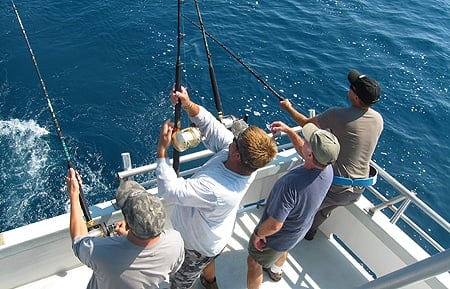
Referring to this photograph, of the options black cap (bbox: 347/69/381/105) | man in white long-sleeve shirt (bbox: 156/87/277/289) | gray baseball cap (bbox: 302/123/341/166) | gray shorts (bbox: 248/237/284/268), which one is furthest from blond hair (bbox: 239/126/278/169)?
black cap (bbox: 347/69/381/105)

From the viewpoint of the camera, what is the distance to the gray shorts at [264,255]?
3.12 m

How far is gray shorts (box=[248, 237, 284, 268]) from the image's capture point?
10.2 ft

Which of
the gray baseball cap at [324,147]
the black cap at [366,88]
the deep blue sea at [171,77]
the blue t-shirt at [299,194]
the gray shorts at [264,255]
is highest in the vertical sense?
the black cap at [366,88]

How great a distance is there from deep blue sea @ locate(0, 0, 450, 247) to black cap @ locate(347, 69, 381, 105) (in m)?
3.56

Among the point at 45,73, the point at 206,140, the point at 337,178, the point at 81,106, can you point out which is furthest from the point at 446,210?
the point at 45,73

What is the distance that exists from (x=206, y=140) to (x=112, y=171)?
445 cm

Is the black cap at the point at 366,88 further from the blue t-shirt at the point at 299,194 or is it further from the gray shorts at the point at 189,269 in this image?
the gray shorts at the point at 189,269

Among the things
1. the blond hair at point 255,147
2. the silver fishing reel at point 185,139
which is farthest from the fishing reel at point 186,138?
the blond hair at point 255,147

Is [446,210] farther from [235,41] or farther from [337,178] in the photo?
[235,41]

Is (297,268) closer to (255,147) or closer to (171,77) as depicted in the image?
(255,147)

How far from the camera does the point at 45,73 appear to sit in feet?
29.7

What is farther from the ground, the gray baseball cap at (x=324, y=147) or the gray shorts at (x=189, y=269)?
the gray baseball cap at (x=324, y=147)

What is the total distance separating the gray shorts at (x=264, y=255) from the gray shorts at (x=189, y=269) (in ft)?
1.47

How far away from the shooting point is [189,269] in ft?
9.30
